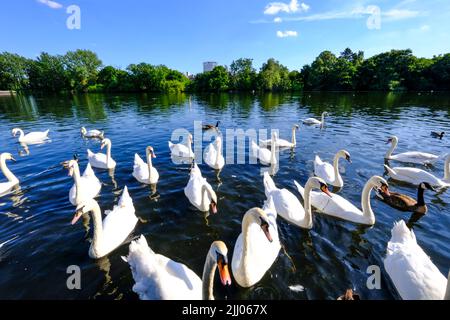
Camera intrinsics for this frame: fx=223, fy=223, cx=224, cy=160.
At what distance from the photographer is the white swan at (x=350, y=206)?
630 centimetres

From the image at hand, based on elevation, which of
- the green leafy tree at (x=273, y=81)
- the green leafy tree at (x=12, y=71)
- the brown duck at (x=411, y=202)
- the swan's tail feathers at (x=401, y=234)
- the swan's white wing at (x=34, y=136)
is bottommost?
the brown duck at (x=411, y=202)

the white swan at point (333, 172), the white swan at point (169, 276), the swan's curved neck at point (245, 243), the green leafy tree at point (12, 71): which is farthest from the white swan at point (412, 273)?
the green leafy tree at point (12, 71)

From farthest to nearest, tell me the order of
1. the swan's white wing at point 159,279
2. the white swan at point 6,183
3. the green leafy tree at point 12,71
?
the green leafy tree at point 12,71 < the white swan at point 6,183 < the swan's white wing at point 159,279

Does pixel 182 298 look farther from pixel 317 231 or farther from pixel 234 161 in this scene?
pixel 234 161

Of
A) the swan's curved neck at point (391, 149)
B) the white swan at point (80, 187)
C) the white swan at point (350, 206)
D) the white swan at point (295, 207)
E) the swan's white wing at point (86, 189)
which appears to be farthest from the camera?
the swan's curved neck at point (391, 149)

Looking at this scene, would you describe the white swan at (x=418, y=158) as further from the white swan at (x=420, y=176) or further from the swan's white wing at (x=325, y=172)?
the swan's white wing at (x=325, y=172)

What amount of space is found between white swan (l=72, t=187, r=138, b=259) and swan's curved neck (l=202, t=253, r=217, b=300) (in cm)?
300

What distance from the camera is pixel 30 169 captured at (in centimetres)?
1107

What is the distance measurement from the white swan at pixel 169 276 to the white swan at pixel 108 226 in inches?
52.9

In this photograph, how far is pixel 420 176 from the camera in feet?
29.1

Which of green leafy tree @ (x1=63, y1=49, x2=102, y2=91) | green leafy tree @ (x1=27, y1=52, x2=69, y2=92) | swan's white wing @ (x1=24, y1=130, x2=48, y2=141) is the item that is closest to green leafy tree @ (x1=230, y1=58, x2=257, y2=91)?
green leafy tree @ (x1=63, y1=49, x2=102, y2=91)

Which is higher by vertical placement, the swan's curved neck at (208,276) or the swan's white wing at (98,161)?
the swan's curved neck at (208,276)

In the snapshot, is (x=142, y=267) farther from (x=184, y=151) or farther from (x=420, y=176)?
(x=420, y=176)
